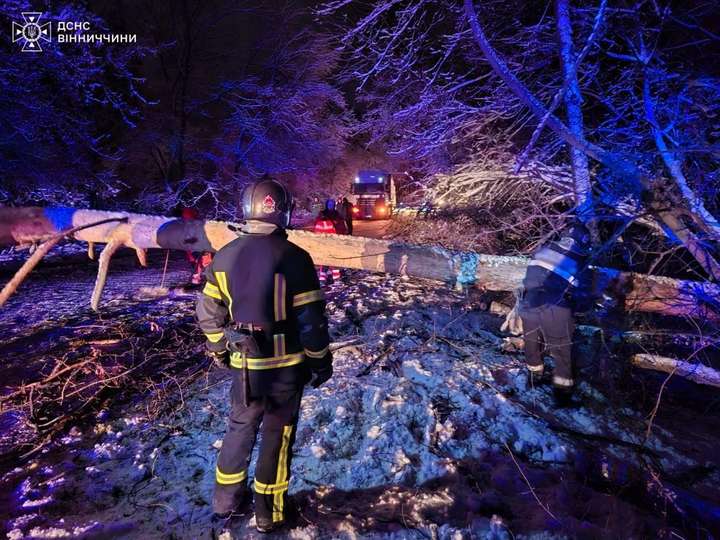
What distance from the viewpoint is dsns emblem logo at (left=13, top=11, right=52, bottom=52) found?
23.3ft

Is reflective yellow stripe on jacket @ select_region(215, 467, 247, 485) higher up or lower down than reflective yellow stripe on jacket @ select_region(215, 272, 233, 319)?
lower down

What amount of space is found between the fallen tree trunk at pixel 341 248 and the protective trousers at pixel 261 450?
2.36 meters

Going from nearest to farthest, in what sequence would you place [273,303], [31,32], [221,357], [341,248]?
[273,303] < [221,357] < [341,248] < [31,32]

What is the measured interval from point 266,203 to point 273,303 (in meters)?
0.61

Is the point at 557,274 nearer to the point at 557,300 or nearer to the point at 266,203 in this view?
the point at 557,300

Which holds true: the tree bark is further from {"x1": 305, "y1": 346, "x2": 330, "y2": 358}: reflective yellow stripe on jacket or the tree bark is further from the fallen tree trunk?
{"x1": 305, "y1": 346, "x2": 330, "y2": 358}: reflective yellow stripe on jacket

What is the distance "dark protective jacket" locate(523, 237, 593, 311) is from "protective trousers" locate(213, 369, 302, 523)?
2568 millimetres

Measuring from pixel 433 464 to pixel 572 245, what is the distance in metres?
2.33

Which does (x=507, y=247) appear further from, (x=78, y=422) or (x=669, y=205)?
(x=78, y=422)

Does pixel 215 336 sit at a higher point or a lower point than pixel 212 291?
lower

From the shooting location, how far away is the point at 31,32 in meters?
7.40

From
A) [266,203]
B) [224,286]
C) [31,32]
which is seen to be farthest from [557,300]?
[31,32]

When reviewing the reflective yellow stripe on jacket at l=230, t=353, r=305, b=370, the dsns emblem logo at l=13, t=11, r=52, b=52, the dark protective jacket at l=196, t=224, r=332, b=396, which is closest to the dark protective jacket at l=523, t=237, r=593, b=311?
the dark protective jacket at l=196, t=224, r=332, b=396

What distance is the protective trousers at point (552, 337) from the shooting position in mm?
3490
